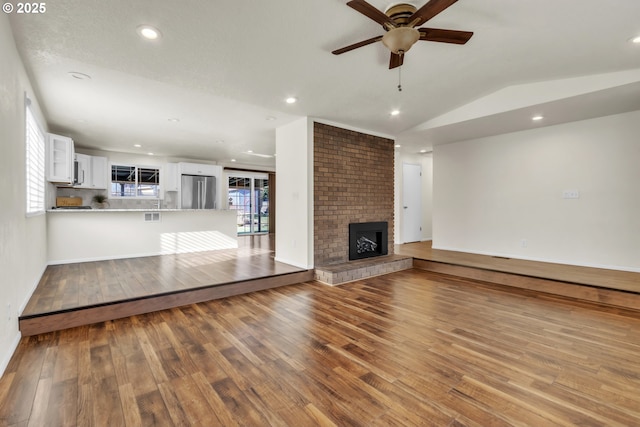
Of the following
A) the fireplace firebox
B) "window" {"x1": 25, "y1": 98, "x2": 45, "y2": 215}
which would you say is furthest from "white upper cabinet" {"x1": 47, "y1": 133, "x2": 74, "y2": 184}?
the fireplace firebox

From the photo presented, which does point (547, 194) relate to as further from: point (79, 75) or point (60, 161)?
point (60, 161)

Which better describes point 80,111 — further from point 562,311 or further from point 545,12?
point 562,311

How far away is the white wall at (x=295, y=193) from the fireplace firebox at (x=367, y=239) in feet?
3.09

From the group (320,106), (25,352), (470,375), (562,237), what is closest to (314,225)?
(320,106)

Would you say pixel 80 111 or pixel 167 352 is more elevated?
pixel 80 111

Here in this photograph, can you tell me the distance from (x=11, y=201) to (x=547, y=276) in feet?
19.3

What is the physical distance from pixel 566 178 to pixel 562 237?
3.20 feet

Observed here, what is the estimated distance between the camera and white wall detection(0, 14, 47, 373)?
201 centimetres

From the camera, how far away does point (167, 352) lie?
7.27ft

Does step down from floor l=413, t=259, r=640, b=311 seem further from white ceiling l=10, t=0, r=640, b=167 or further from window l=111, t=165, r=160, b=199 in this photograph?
window l=111, t=165, r=160, b=199

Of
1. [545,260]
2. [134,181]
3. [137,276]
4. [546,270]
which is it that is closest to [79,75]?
Result: [137,276]

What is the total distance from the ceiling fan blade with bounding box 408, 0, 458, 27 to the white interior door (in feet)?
17.9

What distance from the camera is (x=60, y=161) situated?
4.70 meters

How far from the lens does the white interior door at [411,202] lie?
7289mm
